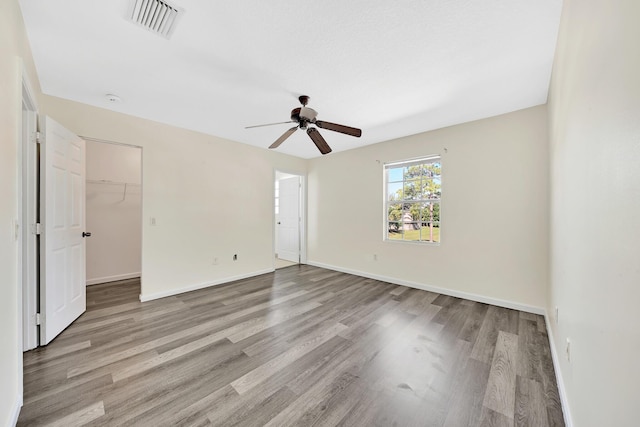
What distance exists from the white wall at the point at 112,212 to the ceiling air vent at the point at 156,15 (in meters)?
2.97

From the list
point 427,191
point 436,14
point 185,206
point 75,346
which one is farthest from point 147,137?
point 427,191

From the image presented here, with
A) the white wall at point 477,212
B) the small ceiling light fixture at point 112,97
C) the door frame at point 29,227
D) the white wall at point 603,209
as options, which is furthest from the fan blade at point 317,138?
the door frame at point 29,227

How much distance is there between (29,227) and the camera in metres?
2.09

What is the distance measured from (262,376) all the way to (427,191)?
3.29m

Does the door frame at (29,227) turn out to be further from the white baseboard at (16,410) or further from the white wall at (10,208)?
the white baseboard at (16,410)

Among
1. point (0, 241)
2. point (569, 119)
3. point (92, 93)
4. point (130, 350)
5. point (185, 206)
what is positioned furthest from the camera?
point (185, 206)

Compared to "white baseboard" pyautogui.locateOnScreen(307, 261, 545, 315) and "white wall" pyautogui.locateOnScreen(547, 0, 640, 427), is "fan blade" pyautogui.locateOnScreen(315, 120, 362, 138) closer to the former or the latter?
"white wall" pyautogui.locateOnScreen(547, 0, 640, 427)

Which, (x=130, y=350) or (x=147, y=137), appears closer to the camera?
(x=130, y=350)

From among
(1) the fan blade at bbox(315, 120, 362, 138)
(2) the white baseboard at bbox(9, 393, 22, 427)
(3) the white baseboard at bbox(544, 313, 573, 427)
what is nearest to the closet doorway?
(1) the fan blade at bbox(315, 120, 362, 138)

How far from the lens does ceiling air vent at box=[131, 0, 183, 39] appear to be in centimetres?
150

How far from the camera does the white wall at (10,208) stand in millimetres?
1194

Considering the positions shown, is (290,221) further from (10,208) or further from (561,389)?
(561,389)

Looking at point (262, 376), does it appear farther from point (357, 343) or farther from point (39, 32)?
point (39, 32)

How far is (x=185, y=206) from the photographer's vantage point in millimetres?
3635
